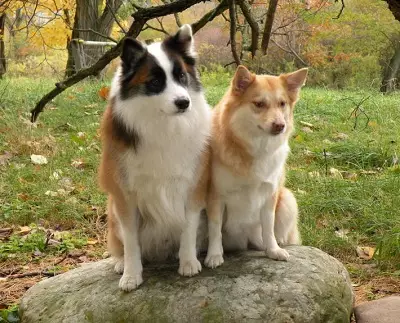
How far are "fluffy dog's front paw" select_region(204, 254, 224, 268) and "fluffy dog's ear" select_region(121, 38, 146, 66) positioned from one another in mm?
1282

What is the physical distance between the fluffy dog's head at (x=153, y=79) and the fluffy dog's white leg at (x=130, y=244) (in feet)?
2.00

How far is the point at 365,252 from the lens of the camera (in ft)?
13.3

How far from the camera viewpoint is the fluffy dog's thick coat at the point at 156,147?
2.69 metres

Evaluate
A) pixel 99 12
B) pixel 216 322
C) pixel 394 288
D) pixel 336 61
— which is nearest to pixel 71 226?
pixel 216 322

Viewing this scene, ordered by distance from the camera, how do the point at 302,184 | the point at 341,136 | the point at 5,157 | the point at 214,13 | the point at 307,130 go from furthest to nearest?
the point at 307,130, the point at 341,136, the point at 5,157, the point at 302,184, the point at 214,13

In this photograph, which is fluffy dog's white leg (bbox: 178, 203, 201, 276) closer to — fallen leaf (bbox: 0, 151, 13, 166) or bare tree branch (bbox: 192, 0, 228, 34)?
bare tree branch (bbox: 192, 0, 228, 34)

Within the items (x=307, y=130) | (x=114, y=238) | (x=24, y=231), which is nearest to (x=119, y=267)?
Answer: (x=114, y=238)

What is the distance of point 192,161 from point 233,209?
0.48m

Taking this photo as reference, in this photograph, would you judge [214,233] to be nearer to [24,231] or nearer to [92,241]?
[92,241]

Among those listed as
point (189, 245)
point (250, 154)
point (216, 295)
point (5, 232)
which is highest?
point (250, 154)

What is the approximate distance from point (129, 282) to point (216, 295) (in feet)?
1.78

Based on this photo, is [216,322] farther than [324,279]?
No

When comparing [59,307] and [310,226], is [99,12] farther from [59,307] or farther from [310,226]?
[59,307]

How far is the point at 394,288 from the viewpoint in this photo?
3.54 meters
